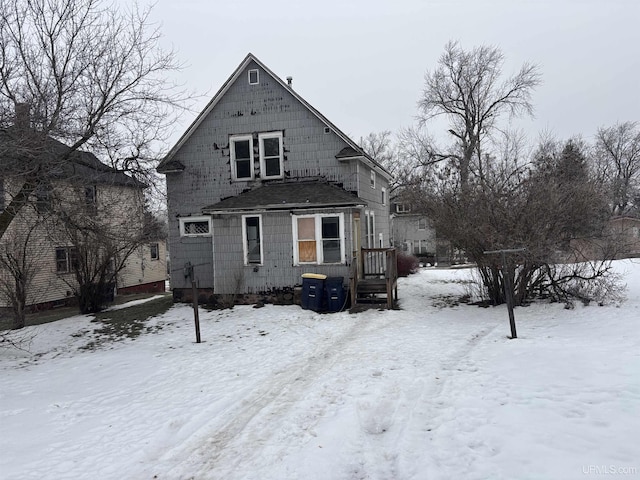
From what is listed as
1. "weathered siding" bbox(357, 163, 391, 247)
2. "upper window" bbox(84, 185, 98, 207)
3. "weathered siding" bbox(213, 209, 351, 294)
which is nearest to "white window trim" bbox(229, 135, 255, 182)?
"weathered siding" bbox(213, 209, 351, 294)

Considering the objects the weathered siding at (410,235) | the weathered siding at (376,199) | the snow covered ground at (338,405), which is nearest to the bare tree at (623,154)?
the weathered siding at (410,235)

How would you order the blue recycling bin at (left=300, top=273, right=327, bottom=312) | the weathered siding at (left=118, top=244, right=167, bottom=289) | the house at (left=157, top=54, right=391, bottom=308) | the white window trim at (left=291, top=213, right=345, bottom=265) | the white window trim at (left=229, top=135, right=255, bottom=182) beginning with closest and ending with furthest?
the blue recycling bin at (left=300, top=273, right=327, bottom=312) < the white window trim at (left=291, top=213, right=345, bottom=265) < the house at (left=157, top=54, right=391, bottom=308) < the white window trim at (left=229, top=135, right=255, bottom=182) < the weathered siding at (left=118, top=244, right=167, bottom=289)

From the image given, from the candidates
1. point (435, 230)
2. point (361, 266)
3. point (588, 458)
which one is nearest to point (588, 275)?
point (435, 230)

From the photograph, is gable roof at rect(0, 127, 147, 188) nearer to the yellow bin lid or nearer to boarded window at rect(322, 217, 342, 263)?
the yellow bin lid

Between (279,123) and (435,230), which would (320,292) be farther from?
(279,123)

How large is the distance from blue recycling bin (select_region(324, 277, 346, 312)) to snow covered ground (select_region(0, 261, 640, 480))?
87.1 inches

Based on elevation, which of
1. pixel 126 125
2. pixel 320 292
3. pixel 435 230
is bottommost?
pixel 320 292

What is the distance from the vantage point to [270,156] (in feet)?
48.7

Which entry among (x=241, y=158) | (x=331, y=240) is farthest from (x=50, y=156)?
(x=331, y=240)

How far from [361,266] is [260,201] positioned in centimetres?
432

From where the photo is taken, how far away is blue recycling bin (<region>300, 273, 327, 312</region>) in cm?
1266

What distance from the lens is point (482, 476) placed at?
378cm

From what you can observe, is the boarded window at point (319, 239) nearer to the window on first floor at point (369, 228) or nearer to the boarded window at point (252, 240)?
the boarded window at point (252, 240)

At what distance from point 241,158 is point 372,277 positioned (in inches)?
259
